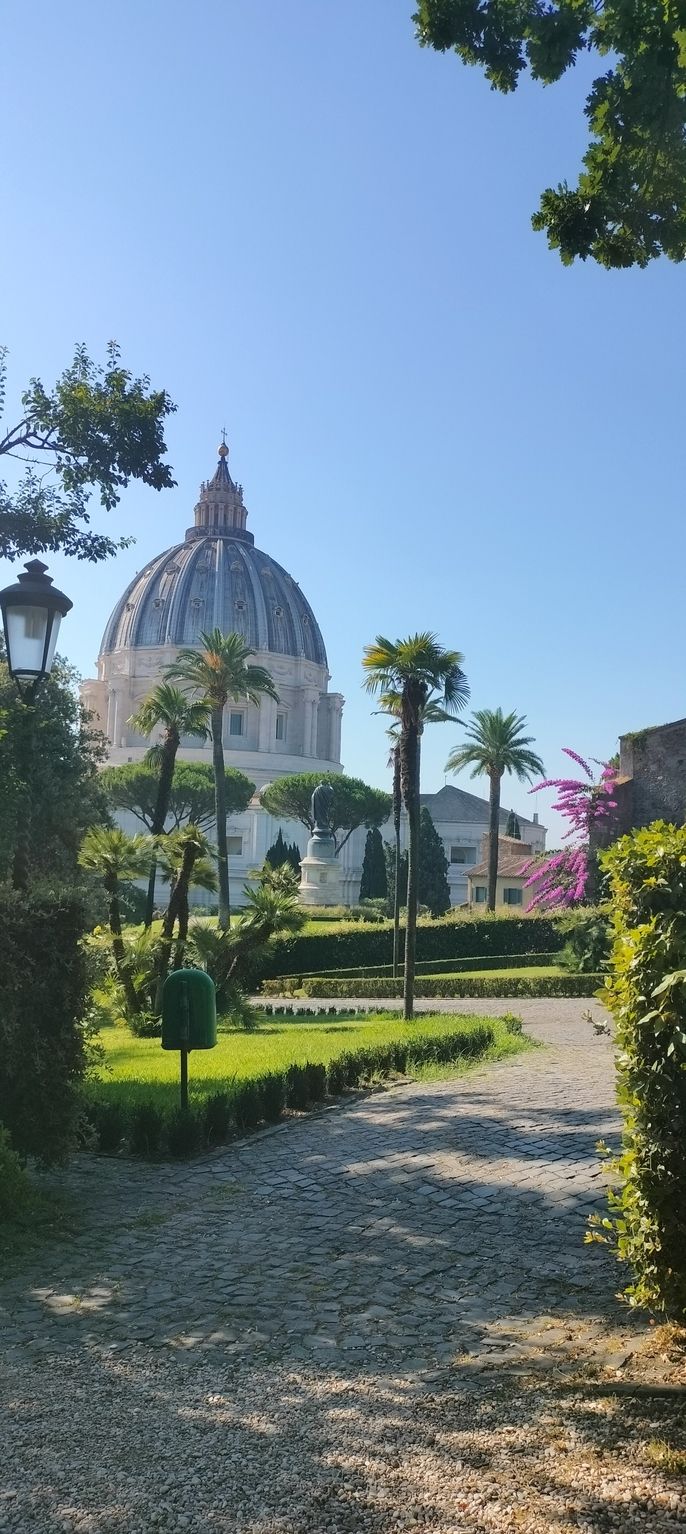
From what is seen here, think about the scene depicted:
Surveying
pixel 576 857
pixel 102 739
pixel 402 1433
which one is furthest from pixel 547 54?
pixel 576 857

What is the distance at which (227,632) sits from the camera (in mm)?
121625

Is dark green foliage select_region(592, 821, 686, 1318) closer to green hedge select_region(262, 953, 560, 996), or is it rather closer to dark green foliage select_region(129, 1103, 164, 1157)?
dark green foliage select_region(129, 1103, 164, 1157)

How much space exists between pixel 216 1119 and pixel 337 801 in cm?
7746

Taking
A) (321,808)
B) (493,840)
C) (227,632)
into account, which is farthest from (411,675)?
(227,632)

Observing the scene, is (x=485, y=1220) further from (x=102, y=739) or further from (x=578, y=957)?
(x=578, y=957)

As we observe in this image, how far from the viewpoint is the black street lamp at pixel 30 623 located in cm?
764

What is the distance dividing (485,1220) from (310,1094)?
391 centimetres

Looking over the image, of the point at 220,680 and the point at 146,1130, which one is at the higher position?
the point at 220,680

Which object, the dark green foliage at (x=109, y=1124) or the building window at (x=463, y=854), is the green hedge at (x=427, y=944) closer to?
the dark green foliage at (x=109, y=1124)

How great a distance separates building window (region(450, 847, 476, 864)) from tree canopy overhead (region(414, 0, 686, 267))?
315 ft

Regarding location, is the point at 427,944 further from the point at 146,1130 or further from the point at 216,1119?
the point at 146,1130

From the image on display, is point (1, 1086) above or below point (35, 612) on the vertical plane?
below

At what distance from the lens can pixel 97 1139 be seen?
7.98m

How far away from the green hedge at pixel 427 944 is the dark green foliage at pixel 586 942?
5406 mm
